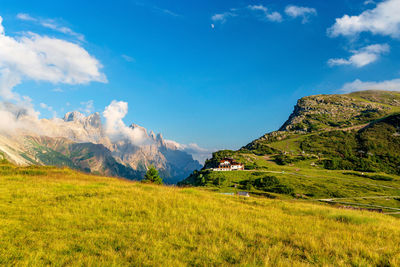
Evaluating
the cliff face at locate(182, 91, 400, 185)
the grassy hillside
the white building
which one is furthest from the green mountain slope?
the grassy hillside

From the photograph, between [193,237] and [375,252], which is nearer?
[375,252]

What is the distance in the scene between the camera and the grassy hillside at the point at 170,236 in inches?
220

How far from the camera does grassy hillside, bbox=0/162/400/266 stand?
5.58 m

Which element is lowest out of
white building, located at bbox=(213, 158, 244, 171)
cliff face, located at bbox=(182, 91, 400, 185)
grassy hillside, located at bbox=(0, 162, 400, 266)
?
white building, located at bbox=(213, 158, 244, 171)

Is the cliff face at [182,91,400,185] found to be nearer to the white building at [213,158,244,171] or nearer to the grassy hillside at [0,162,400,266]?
the white building at [213,158,244,171]

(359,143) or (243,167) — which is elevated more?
(359,143)

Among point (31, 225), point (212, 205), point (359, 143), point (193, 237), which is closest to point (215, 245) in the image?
point (193, 237)

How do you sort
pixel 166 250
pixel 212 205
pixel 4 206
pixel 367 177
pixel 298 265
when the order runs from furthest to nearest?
pixel 367 177
pixel 212 205
pixel 4 206
pixel 166 250
pixel 298 265

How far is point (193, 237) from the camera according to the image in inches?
282

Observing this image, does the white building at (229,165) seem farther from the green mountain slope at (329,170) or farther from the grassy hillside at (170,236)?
the grassy hillside at (170,236)

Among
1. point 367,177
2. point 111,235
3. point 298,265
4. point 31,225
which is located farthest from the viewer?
point 367,177

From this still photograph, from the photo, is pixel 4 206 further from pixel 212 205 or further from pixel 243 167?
pixel 243 167

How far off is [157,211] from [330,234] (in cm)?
798

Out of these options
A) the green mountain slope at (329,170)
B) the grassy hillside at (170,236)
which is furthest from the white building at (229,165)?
the grassy hillside at (170,236)
